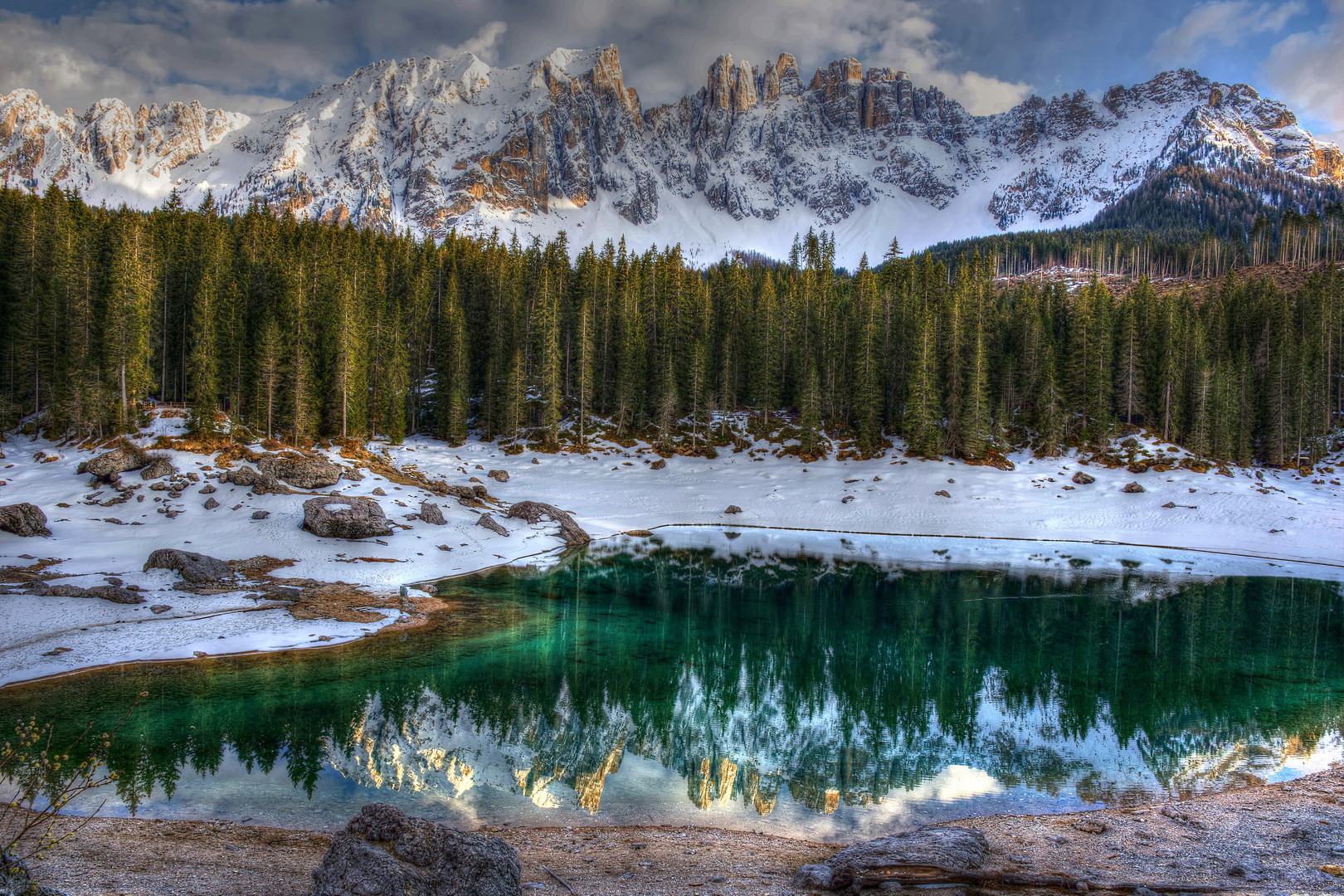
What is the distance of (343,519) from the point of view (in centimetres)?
3216

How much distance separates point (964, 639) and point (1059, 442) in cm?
4513

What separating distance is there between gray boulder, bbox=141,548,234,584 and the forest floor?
18.5m

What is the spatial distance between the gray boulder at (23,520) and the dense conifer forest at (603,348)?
54.7 feet

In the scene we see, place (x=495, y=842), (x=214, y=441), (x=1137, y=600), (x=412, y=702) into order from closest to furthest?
(x=495, y=842) < (x=412, y=702) < (x=1137, y=600) < (x=214, y=441)

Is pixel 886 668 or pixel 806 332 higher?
pixel 806 332

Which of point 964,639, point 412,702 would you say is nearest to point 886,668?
point 964,639

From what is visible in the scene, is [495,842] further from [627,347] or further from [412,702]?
[627,347]

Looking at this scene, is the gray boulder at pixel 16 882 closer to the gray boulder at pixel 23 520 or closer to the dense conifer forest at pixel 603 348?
the gray boulder at pixel 23 520

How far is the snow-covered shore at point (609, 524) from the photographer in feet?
71.0

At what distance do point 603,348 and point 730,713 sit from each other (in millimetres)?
61535

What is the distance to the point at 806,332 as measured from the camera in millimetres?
73062

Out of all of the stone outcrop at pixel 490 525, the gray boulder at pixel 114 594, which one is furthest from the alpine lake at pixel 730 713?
the stone outcrop at pixel 490 525

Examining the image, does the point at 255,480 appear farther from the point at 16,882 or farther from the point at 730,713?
the point at 16,882

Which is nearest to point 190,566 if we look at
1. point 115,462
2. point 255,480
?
point 255,480
